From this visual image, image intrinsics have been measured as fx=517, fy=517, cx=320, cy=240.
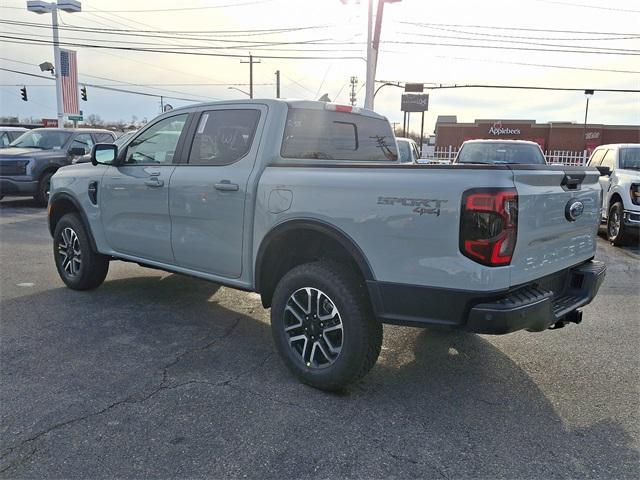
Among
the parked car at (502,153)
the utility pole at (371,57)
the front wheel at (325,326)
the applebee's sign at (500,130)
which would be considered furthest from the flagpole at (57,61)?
Result: the applebee's sign at (500,130)

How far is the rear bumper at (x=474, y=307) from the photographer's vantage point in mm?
2766

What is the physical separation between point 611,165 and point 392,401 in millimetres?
9126

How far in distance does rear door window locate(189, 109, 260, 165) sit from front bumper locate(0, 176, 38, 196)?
401 inches

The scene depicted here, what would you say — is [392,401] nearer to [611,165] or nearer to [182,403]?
[182,403]

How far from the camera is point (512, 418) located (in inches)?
124

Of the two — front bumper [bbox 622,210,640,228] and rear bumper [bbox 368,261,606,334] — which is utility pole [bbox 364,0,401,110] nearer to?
front bumper [bbox 622,210,640,228]

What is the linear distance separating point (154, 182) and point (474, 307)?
119 inches

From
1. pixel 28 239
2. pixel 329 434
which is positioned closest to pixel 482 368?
pixel 329 434

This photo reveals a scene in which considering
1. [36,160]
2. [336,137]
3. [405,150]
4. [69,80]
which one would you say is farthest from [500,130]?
[336,137]

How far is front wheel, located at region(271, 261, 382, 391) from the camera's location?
3.22m

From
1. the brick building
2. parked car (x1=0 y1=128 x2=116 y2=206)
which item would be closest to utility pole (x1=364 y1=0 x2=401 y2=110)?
parked car (x1=0 y1=128 x2=116 y2=206)

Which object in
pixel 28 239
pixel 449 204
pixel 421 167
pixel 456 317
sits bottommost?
pixel 28 239

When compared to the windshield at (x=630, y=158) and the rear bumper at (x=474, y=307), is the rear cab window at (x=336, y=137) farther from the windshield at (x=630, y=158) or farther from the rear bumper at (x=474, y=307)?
the windshield at (x=630, y=158)

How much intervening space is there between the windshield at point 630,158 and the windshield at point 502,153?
1407mm
